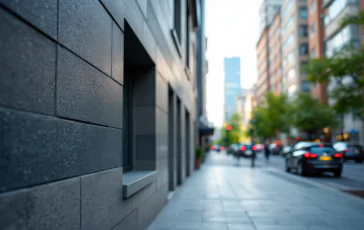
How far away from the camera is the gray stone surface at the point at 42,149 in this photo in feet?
6.66

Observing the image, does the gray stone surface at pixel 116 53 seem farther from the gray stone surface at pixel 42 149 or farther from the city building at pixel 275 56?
the city building at pixel 275 56

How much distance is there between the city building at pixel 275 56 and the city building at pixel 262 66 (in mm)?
2709

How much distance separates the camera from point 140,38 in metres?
5.61

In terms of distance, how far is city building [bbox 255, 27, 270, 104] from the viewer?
320ft

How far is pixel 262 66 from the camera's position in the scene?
105 m

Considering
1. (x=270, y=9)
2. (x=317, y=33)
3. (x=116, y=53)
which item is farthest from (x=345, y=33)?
(x=270, y=9)

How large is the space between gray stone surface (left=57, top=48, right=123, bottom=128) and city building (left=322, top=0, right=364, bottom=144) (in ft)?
126

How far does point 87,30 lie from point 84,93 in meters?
0.59

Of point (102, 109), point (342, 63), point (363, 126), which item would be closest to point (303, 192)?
point (102, 109)

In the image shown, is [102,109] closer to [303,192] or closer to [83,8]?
[83,8]

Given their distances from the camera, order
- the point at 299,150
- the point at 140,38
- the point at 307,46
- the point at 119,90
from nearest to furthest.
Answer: the point at 119,90, the point at 140,38, the point at 299,150, the point at 307,46

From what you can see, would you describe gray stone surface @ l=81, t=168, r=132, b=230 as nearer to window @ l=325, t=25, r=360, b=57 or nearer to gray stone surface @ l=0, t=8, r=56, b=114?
gray stone surface @ l=0, t=8, r=56, b=114

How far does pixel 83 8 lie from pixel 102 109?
1.06m

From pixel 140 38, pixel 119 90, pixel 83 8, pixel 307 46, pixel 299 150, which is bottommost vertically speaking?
pixel 299 150
